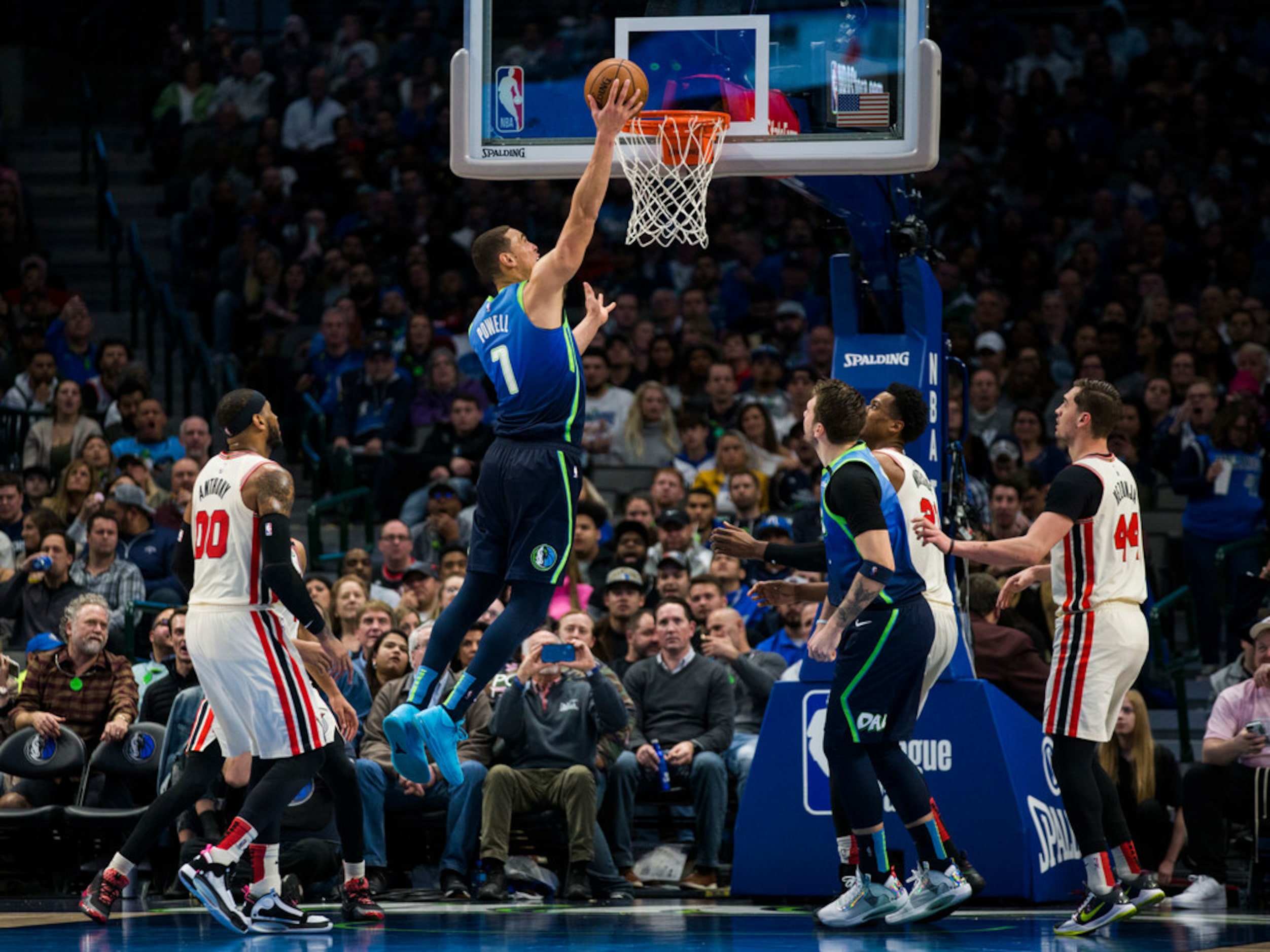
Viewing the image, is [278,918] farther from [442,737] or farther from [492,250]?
[492,250]

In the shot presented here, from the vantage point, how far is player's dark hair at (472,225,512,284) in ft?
26.2

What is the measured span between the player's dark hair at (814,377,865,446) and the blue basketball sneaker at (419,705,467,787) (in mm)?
2181

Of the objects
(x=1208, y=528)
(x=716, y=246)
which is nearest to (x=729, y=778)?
(x=1208, y=528)

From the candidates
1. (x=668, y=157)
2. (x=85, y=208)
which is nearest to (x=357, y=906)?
(x=668, y=157)

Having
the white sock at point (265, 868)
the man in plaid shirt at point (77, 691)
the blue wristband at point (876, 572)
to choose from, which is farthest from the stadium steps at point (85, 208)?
the blue wristband at point (876, 572)

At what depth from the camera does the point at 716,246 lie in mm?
18250

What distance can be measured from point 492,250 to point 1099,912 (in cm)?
398

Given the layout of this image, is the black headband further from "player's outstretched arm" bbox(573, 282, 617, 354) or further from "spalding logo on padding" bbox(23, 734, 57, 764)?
"spalding logo on padding" bbox(23, 734, 57, 764)

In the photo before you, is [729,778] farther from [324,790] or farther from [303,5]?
[303,5]

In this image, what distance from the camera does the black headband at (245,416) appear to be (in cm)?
852

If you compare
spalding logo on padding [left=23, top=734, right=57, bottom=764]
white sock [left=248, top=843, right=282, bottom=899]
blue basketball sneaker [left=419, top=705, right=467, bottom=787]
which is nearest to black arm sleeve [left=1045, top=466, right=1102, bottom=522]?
blue basketball sneaker [left=419, top=705, right=467, bottom=787]

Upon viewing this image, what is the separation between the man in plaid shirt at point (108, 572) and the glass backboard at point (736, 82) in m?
5.75

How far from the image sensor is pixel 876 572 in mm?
8055

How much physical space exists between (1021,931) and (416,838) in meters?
4.11
